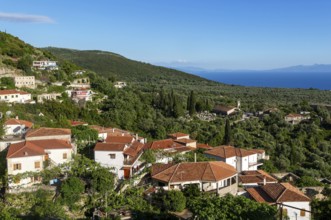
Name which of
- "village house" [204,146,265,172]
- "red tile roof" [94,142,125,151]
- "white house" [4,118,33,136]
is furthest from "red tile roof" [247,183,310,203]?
"white house" [4,118,33,136]

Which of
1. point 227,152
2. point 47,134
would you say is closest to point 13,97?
point 47,134

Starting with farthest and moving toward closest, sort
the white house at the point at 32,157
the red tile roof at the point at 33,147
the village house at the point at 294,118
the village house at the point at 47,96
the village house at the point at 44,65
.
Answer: the village house at the point at 44,65 → the village house at the point at 294,118 → the village house at the point at 47,96 → the red tile roof at the point at 33,147 → the white house at the point at 32,157

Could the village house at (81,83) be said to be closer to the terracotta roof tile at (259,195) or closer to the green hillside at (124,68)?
the terracotta roof tile at (259,195)

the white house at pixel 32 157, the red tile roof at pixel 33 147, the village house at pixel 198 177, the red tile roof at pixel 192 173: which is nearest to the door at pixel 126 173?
the village house at pixel 198 177

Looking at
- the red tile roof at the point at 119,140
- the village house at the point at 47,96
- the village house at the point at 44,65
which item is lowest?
the red tile roof at the point at 119,140

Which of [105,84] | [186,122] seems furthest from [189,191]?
[105,84]

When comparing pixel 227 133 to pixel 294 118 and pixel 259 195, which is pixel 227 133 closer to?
pixel 294 118

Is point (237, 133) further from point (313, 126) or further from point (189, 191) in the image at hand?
point (189, 191)
